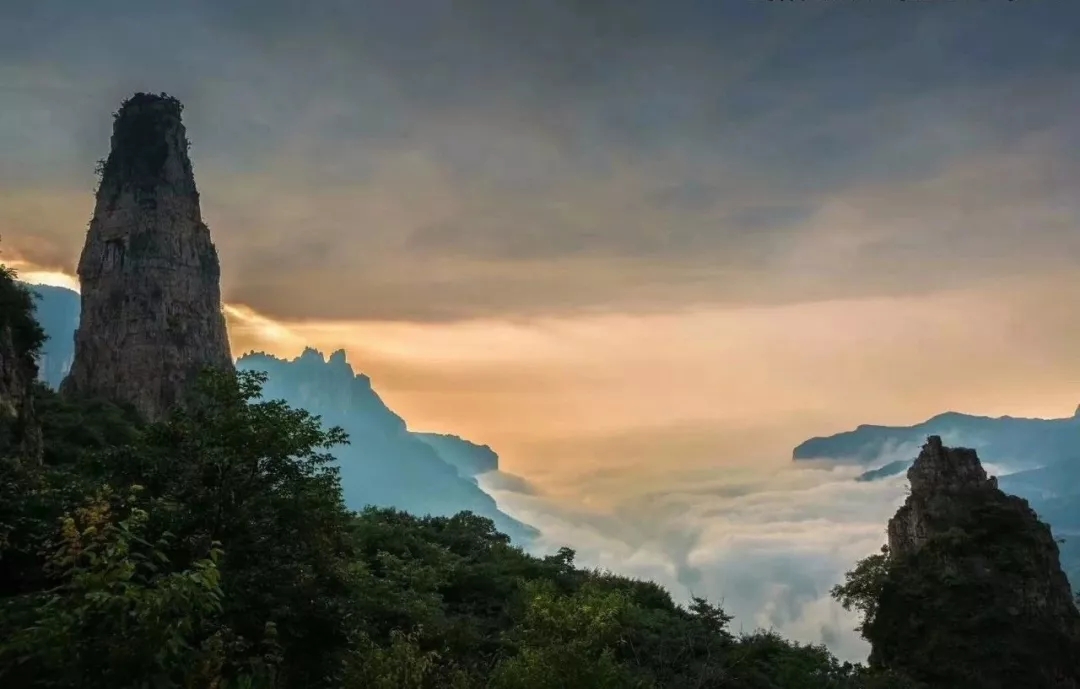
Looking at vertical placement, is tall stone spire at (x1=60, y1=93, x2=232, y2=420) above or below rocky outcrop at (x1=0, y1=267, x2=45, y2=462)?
above

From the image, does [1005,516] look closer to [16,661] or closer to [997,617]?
[997,617]

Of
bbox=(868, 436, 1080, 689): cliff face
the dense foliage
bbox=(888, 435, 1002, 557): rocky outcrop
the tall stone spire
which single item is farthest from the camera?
the tall stone spire

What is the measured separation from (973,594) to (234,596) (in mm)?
32480

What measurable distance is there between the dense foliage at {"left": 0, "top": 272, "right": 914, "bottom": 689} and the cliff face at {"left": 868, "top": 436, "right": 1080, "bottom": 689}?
5.76 meters

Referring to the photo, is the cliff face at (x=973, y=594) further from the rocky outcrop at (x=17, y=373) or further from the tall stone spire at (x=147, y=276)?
the tall stone spire at (x=147, y=276)

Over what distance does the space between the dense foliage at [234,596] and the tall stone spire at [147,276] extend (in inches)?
2522

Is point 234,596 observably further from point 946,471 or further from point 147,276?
point 147,276

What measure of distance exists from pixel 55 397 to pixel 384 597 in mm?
54567

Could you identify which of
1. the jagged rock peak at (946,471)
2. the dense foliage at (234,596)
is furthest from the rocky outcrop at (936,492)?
the dense foliage at (234,596)

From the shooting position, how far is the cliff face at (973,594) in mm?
30969

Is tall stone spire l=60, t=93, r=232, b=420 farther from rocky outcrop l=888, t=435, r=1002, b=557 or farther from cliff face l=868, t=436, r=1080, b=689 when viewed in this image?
cliff face l=868, t=436, r=1080, b=689

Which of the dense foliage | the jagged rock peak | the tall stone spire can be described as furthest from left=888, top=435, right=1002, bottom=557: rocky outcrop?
the tall stone spire

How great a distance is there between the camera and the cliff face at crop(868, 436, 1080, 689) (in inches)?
1219

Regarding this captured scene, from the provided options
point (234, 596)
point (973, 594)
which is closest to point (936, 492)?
point (973, 594)
